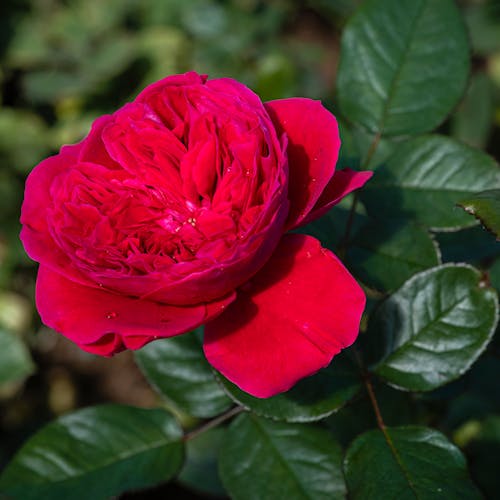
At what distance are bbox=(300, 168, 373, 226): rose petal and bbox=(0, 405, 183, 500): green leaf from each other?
41 cm

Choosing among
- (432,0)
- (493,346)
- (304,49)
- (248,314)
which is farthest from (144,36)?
(248,314)

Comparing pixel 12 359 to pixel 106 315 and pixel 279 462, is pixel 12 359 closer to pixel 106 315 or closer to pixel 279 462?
pixel 279 462

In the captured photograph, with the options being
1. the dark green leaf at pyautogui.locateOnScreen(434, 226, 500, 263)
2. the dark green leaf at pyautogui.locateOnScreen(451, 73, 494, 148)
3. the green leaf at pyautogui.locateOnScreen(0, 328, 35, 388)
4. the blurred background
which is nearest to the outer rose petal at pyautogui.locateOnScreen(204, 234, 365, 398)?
the dark green leaf at pyautogui.locateOnScreen(434, 226, 500, 263)

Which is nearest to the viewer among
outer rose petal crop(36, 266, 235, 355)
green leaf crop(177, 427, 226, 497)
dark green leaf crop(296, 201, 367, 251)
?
outer rose petal crop(36, 266, 235, 355)

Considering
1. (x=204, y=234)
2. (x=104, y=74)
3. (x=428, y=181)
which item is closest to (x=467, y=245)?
(x=428, y=181)

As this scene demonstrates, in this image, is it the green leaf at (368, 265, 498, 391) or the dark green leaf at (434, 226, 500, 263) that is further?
the dark green leaf at (434, 226, 500, 263)

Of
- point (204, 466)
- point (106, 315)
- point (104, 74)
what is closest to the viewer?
point (106, 315)

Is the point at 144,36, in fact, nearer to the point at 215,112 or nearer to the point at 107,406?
the point at 107,406

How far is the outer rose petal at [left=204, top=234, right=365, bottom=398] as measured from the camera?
59cm

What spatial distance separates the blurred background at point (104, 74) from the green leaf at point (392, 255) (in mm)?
1032

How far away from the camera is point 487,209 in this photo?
1.94 feet

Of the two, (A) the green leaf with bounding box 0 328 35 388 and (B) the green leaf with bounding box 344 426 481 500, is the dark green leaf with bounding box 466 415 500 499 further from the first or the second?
(A) the green leaf with bounding box 0 328 35 388

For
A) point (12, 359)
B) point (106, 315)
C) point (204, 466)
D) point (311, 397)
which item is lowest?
point (204, 466)

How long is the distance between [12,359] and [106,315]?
2.29 feet
